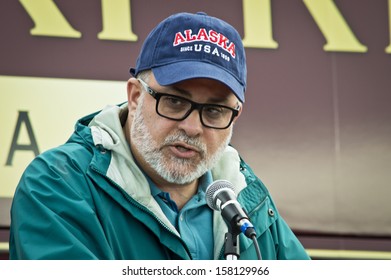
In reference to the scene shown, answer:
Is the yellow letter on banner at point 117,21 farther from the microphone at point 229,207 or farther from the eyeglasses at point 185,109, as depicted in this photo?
the microphone at point 229,207

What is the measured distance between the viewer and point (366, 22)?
13.0 ft

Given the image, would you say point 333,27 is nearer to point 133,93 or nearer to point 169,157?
point 133,93

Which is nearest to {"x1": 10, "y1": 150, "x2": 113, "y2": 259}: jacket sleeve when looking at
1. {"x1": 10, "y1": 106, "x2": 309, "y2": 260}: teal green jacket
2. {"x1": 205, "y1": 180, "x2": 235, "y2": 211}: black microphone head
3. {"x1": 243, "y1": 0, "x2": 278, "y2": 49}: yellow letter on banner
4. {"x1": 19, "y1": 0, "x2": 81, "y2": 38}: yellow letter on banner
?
{"x1": 10, "y1": 106, "x2": 309, "y2": 260}: teal green jacket

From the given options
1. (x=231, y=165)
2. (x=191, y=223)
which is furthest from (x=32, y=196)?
(x=231, y=165)

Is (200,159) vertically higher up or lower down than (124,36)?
lower down

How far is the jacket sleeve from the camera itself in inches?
88.2

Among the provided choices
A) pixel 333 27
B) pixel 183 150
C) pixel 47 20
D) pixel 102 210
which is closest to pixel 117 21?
pixel 47 20

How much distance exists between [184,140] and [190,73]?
208mm

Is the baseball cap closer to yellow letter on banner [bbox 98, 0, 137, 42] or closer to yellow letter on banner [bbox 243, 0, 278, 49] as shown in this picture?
yellow letter on banner [bbox 98, 0, 137, 42]

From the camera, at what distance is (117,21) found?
12.2 ft

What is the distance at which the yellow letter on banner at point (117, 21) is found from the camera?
12.1 feet

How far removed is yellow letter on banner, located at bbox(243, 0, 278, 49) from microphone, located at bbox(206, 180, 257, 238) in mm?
1675

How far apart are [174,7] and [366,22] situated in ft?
3.09
